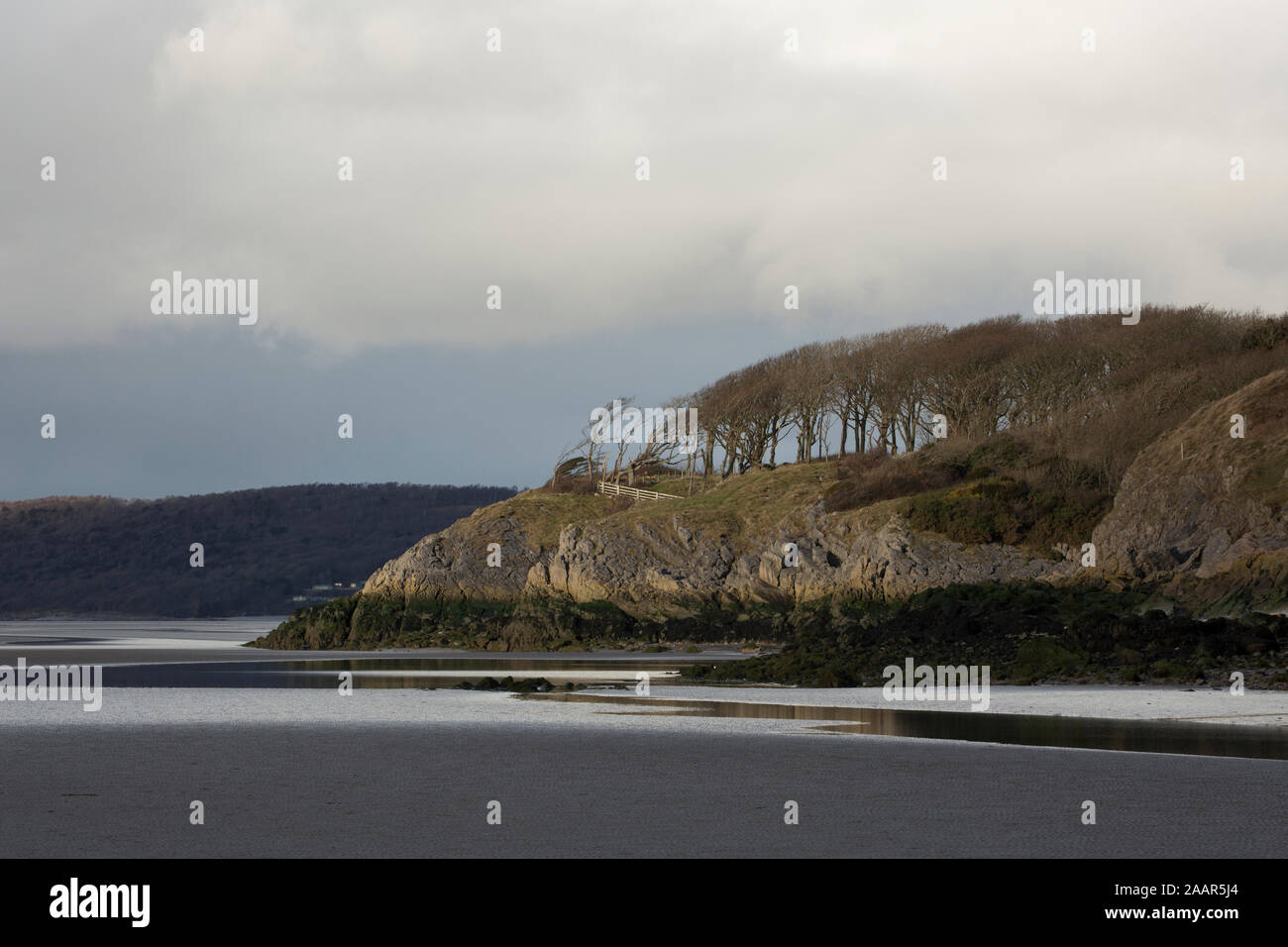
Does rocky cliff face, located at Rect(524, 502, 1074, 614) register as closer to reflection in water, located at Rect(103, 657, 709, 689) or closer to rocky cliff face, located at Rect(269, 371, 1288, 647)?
rocky cliff face, located at Rect(269, 371, 1288, 647)

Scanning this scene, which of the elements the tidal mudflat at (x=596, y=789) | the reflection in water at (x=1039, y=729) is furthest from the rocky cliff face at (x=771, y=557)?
the tidal mudflat at (x=596, y=789)

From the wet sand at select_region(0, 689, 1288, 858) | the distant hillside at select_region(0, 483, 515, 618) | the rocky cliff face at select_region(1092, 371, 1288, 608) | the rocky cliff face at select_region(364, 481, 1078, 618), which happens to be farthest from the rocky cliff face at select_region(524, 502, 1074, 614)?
the distant hillside at select_region(0, 483, 515, 618)

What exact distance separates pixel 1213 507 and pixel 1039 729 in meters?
25.5

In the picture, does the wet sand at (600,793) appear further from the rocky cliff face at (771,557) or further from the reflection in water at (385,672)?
the rocky cliff face at (771,557)

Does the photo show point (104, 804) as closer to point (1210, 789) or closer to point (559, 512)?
point (1210, 789)

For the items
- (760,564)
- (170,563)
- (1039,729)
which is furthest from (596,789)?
(170,563)

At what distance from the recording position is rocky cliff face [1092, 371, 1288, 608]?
38219 mm

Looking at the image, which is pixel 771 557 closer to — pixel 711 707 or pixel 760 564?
pixel 760 564

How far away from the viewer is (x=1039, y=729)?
2002 cm

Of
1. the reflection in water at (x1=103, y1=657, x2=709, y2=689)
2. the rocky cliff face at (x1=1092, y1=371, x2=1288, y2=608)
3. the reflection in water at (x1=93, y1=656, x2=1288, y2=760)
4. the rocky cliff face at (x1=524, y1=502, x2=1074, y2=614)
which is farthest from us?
the rocky cliff face at (x1=524, y1=502, x2=1074, y2=614)

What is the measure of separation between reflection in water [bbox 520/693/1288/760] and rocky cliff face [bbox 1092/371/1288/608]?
57.1 ft

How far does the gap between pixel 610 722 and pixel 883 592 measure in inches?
1256
